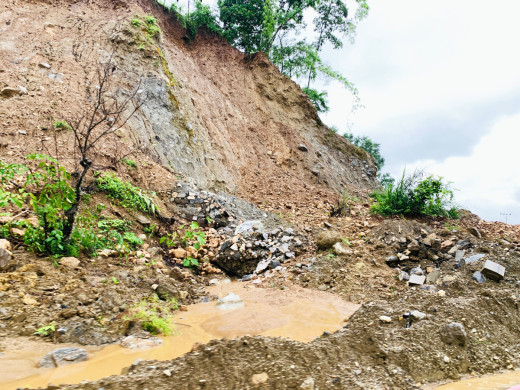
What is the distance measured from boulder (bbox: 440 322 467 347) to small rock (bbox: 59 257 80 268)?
363 cm

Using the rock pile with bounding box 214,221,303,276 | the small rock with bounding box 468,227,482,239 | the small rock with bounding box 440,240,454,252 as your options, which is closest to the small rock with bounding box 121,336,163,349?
the rock pile with bounding box 214,221,303,276

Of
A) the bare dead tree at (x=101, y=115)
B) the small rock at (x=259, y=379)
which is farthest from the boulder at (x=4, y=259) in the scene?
the small rock at (x=259, y=379)

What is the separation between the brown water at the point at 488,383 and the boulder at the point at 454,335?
0.27 m

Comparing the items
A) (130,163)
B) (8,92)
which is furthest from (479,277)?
(8,92)

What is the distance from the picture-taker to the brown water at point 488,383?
2.21 metres

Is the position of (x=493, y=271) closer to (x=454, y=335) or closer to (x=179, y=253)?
(x=454, y=335)

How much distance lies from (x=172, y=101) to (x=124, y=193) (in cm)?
404

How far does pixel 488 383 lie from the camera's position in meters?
Answer: 2.29

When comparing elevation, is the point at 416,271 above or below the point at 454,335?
above

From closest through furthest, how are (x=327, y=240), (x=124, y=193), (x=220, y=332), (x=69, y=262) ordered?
(x=220, y=332)
(x=69, y=262)
(x=124, y=193)
(x=327, y=240)

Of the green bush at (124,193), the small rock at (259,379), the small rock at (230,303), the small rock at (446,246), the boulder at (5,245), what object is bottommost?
the small rock at (230,303)

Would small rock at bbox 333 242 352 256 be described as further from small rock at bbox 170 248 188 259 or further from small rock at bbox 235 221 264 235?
small rock at bbox 170 248 188 259

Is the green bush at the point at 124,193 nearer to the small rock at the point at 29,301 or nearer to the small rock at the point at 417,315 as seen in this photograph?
the small rock at the point at 29,301

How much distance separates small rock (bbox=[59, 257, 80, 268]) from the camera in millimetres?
3362
